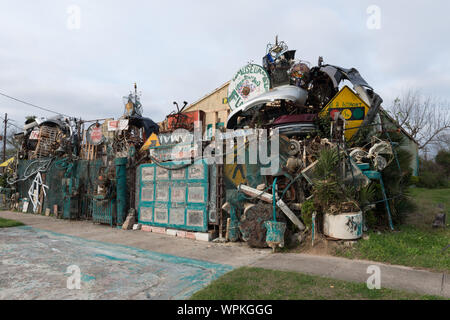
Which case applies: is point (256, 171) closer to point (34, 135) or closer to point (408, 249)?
point (408, 249)

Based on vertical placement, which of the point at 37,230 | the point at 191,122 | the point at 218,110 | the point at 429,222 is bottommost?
the point at 37,230

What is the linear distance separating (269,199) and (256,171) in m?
0.98

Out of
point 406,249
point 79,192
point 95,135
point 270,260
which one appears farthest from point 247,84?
point 95,135

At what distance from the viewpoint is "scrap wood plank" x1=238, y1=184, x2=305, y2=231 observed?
692cm

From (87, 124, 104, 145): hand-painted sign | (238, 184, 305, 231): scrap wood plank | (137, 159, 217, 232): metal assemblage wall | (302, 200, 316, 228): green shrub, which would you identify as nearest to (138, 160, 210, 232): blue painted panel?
(137, 159, 217, 232): metal assemblage wall

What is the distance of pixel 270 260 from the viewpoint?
596 cm

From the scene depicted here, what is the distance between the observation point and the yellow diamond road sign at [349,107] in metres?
9.34

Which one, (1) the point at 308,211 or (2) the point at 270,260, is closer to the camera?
(2) the point at 270,260

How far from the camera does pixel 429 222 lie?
836 cm

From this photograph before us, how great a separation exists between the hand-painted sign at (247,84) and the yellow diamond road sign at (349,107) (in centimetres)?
309

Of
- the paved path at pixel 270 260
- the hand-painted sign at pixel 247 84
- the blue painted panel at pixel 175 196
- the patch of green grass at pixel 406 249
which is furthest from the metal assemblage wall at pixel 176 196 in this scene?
the hand-painted sign at pixel 247 84
